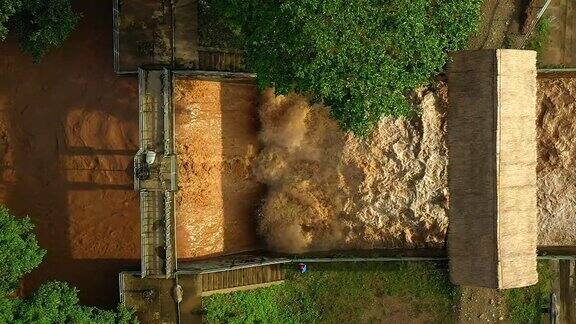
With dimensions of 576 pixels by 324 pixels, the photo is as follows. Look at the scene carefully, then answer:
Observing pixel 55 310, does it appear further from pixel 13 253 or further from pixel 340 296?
pixel 340 296

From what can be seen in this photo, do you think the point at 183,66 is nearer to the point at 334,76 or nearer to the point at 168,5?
the point at 168,5

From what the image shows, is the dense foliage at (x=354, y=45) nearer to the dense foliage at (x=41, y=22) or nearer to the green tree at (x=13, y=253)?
the dense foliage at (x=41, y=22)

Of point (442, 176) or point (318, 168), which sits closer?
point (442, 176)

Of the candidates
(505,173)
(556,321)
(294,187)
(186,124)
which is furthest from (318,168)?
(556,321)

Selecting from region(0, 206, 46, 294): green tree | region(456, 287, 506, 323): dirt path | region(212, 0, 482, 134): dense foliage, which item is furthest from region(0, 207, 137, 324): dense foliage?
region(456, 287, 506, 323): dirt path

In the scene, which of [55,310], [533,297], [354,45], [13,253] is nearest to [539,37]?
[354,45]

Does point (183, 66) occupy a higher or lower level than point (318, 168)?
higher

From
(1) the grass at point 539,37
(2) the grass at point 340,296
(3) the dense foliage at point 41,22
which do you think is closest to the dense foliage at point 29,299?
(2) the grass at point 340,296
